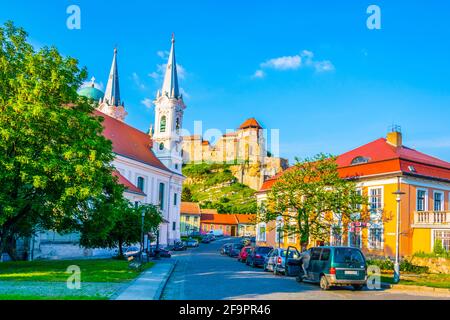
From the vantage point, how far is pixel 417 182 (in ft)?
110

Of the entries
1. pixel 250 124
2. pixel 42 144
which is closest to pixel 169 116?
pixel 42 144

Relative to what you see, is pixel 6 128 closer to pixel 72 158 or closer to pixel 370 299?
pixel 72 158

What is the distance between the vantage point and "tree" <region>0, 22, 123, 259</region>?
792 inches

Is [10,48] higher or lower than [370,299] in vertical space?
higher

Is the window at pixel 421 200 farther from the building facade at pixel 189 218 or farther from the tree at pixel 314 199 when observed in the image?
the building facade at pixel 189 218

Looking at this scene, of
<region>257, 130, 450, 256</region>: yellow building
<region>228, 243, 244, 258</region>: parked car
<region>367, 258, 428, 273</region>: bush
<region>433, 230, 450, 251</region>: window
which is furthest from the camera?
<region>228, 243, 244, 258</region>: parked car

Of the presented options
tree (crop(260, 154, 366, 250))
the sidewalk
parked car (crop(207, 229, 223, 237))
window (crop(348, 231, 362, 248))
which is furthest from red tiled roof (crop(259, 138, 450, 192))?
parked car (crop(207, 229, 223, 237))

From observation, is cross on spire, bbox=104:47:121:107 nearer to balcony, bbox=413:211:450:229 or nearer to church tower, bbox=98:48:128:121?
church tower, bbox=98:48:128:121

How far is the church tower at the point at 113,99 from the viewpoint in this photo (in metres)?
73.3

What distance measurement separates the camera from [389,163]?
111 feet

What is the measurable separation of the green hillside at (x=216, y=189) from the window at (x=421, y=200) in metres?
91.6

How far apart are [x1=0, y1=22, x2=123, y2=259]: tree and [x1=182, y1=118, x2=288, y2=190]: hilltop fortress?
12055 centimetres
